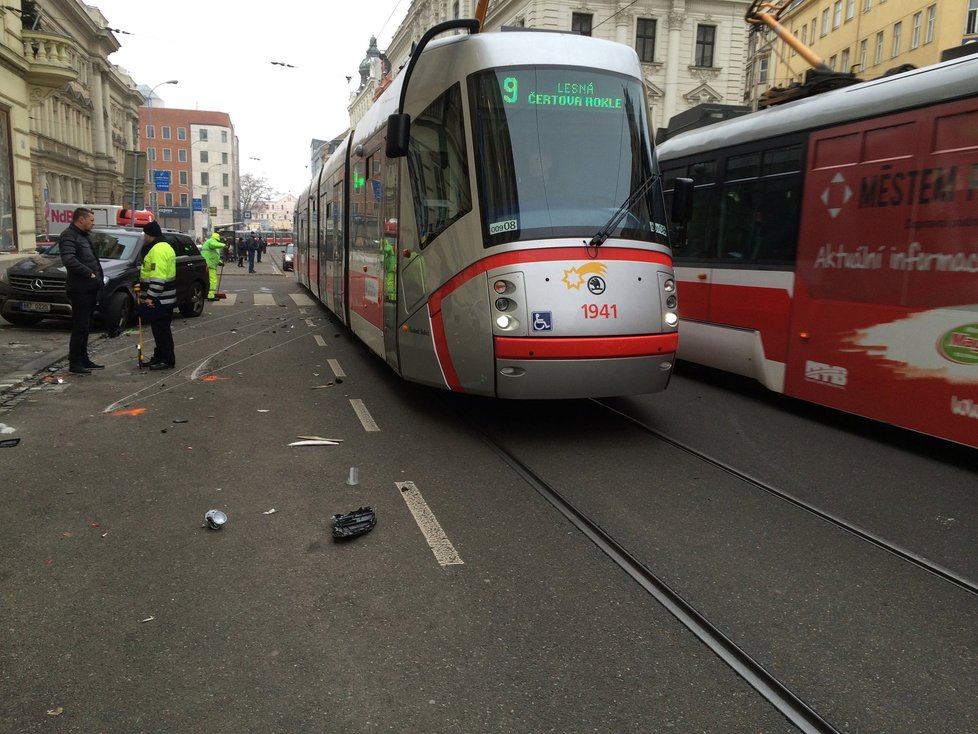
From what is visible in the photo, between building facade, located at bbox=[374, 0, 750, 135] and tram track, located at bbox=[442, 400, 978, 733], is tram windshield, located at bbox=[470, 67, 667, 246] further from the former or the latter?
building facade, located at bbox=[374, 0, 750, 135]

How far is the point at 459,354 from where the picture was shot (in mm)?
6434

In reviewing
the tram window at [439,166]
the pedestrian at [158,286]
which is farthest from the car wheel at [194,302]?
the tram window at [439,166]

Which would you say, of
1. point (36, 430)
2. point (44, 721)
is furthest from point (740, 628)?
point (36, 430)

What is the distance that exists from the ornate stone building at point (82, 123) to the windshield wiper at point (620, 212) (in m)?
33.3

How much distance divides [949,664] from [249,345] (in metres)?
11.0

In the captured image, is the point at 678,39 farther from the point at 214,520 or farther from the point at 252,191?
the point at 252,191

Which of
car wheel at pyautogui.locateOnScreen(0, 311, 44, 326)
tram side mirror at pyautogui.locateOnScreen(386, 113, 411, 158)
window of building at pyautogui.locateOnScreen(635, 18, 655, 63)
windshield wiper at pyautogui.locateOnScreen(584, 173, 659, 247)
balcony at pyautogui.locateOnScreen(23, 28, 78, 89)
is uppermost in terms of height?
window of building at pyautogui.locateOnScreen(635, 18, 655, 63)

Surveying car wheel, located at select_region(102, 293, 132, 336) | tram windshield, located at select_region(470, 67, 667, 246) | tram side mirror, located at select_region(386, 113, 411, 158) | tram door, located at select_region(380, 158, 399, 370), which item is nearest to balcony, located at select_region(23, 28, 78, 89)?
car wheel, located at select_region(102, 293, 132, 336)

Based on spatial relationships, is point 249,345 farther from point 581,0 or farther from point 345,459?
point 581,0

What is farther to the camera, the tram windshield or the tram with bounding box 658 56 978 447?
the tram windshield

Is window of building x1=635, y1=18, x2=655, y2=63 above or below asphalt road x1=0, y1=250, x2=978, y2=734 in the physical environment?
above

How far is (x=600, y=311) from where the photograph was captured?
6.11m

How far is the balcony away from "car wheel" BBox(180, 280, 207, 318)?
776cm

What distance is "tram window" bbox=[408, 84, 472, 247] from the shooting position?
253 inches
